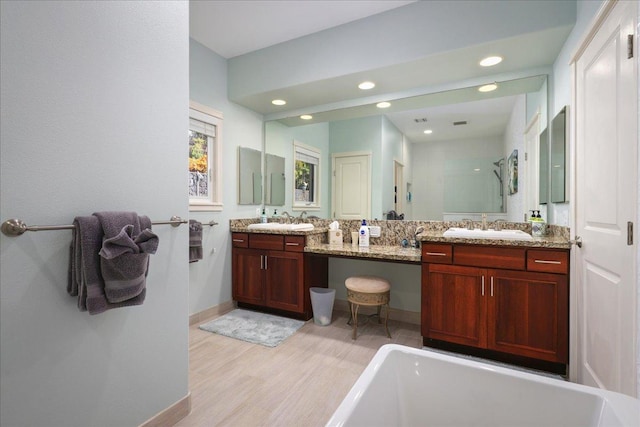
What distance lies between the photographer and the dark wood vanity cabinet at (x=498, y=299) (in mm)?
2098

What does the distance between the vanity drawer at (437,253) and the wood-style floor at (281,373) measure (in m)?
0.73

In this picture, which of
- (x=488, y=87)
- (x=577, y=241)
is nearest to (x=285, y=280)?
(x=577, y=241)

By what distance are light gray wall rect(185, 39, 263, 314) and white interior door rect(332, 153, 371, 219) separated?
3.52ft

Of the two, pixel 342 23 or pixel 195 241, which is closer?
pixel 342 23

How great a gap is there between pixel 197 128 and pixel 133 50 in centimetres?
172

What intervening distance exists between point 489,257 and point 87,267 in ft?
7.62

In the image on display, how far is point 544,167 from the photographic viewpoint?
2553 millimetres

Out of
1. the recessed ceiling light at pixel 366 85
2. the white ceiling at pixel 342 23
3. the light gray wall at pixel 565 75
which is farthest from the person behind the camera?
the recessed ceiling light at pixel 366 85

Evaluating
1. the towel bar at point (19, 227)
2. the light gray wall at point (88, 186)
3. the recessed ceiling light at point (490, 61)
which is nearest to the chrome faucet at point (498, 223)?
the recessed ceiling light at point (490, 61)

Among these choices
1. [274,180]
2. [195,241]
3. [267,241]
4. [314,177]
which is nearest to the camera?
[195,241]

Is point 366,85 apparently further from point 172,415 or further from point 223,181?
point 172,415

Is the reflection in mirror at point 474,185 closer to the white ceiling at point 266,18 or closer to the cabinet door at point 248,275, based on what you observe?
the white ceiling at point 266,18

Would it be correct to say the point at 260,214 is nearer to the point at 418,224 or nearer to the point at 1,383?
the point at 418,224

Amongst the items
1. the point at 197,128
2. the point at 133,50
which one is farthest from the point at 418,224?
the point at 133,50
